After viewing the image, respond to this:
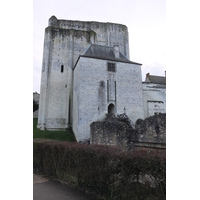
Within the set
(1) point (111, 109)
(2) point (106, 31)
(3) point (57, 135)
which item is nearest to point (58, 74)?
(3) point (57, 135)

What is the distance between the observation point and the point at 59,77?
2494 cm

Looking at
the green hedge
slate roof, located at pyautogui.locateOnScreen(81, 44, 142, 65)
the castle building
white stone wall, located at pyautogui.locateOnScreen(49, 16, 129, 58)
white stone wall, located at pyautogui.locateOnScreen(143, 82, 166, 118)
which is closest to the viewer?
the green hedge

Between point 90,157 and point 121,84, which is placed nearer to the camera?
point 90,157

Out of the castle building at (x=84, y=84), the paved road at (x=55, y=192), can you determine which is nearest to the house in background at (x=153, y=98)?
the castle building at (x=84, y=84)

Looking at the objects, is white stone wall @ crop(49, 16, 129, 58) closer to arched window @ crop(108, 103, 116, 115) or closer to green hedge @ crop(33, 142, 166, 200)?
arched window @ crop(108, 103, 116, 115)

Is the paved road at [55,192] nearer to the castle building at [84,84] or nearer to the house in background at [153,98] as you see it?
Result: the castle building at [84,84]

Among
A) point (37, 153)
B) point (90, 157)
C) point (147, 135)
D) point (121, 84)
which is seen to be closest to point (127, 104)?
point (121, 84)

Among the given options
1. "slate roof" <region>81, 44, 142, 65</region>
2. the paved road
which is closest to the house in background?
"slate roof" <region>81, 44, 142, 65</region>

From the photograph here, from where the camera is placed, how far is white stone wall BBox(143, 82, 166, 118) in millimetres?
24641

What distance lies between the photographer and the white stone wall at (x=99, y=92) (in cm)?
1916

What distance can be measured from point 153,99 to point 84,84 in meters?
11.4

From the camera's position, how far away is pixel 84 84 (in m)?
19.9

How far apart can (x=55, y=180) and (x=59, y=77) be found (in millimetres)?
20057
